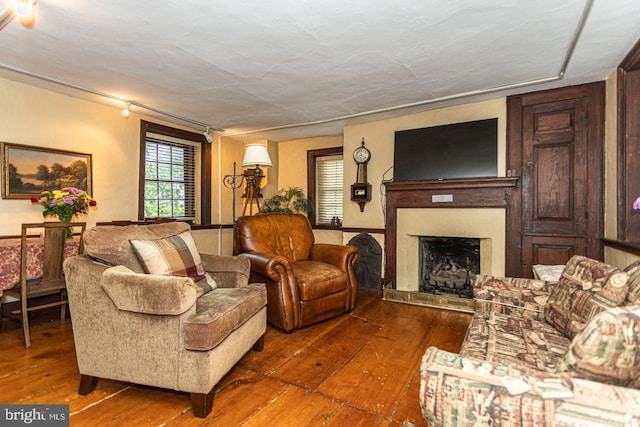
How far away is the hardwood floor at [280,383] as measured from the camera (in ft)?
5.27

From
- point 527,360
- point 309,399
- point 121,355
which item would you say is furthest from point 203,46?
point 527,360

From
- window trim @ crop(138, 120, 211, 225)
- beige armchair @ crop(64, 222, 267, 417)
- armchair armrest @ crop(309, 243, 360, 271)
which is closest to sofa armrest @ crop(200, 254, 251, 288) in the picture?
beige armchair @ crop(64, 222, 267, 417)

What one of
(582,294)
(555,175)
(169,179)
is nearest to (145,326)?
(582,294)

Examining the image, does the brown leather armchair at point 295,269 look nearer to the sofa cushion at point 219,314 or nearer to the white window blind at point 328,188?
the sofa cushion at point 219,314

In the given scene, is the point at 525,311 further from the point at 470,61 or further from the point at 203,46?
the point at 203,46

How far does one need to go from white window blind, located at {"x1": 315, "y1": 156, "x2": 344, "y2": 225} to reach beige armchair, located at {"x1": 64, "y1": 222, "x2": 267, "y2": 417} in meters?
3.40

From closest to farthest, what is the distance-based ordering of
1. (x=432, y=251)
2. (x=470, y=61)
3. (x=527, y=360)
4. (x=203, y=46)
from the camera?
(x=527, y=360)
(x=203, y=46)
(x=470, y=61)
(x=432, y=251)

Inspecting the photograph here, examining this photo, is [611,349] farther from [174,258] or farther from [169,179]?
[169,179]

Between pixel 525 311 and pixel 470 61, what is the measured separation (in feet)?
6.35

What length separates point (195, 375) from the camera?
5.19 feet

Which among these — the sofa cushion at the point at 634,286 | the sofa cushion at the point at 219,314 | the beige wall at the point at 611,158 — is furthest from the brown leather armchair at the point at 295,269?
the beige wall at the point at 611,158

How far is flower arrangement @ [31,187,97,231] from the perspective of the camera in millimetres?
2773

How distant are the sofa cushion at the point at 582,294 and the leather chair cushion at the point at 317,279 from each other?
5.47 ft

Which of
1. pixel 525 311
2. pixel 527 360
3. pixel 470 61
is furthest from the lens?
pixel 470 61
